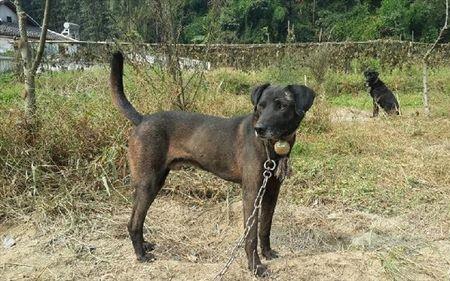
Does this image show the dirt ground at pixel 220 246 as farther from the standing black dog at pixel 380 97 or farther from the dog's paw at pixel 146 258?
the standing black dog at pixel 380 97

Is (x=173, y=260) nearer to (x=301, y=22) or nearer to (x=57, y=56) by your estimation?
(x=57, y=56)

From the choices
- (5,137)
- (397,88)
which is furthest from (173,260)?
(397,88)

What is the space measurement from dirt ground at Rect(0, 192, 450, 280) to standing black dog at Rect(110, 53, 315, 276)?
25cm

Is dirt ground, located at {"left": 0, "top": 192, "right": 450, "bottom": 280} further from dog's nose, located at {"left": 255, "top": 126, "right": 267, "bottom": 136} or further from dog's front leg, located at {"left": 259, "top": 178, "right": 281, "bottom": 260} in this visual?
dog's nose, located at {"left": 255, "top": 126, "right": 267, "bottom": 136}

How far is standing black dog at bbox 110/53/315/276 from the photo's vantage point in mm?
3658

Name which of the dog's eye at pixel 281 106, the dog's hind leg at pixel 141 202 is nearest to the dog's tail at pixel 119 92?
the dog's hind leg at pixel 141 202

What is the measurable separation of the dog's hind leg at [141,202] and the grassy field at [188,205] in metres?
0.15

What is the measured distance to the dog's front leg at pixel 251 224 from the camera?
12.0ft

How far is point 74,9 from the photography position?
160 ft

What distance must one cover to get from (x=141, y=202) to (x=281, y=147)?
1243mm

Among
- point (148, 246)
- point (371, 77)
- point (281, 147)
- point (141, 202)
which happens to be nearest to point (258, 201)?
point (281, 147)

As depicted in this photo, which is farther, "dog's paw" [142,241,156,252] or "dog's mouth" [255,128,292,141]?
"dog's paw" [142,241,156,252]

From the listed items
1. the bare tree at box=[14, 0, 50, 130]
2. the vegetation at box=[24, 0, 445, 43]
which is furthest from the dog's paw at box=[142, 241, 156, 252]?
the vegetation at box=[24, 0, 445, 43]

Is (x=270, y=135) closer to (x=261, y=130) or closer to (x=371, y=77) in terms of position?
(x=261, y=130)
